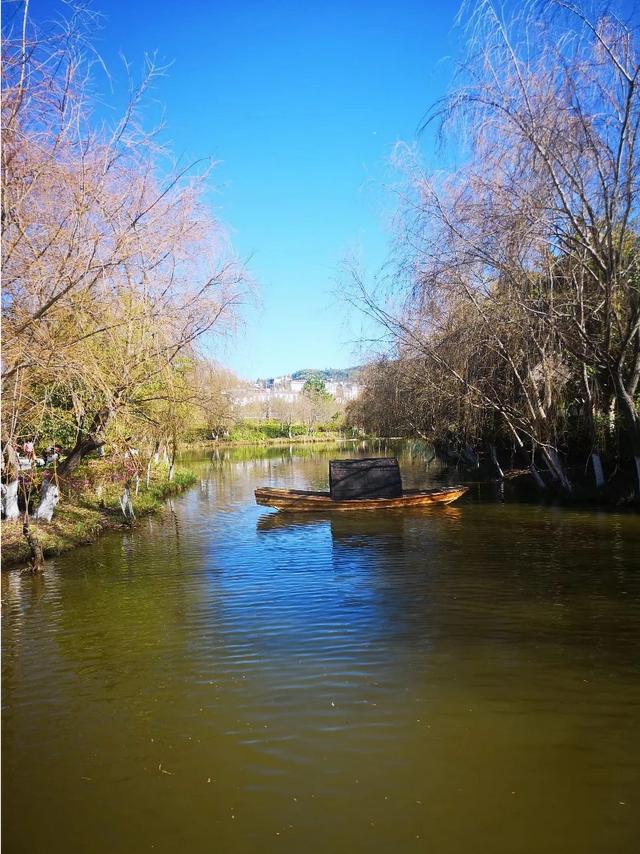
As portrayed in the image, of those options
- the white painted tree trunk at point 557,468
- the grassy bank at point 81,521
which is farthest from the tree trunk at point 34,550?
the white painted tree trunk at point 557,468

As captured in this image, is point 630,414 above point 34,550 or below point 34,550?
above

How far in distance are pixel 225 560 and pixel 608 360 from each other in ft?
28.1

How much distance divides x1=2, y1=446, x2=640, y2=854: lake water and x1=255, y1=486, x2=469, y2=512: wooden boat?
20.1 ft

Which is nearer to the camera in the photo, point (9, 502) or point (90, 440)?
point (90, 440)

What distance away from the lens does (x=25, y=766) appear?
15.7 feet

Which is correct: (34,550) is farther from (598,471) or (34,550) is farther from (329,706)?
(598,471)

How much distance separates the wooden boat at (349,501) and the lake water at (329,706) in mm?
6112

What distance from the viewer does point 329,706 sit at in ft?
17.9

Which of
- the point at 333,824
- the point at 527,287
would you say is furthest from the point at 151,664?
the point at 527,287

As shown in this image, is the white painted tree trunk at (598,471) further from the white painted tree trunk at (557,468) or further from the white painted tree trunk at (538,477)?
the white painted tree trunk at (538,477)

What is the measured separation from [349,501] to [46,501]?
26.3ft

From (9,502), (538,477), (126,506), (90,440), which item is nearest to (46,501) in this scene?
(9,502)

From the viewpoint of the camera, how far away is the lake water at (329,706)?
390cm

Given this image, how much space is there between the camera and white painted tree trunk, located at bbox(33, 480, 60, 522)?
14.2 m
